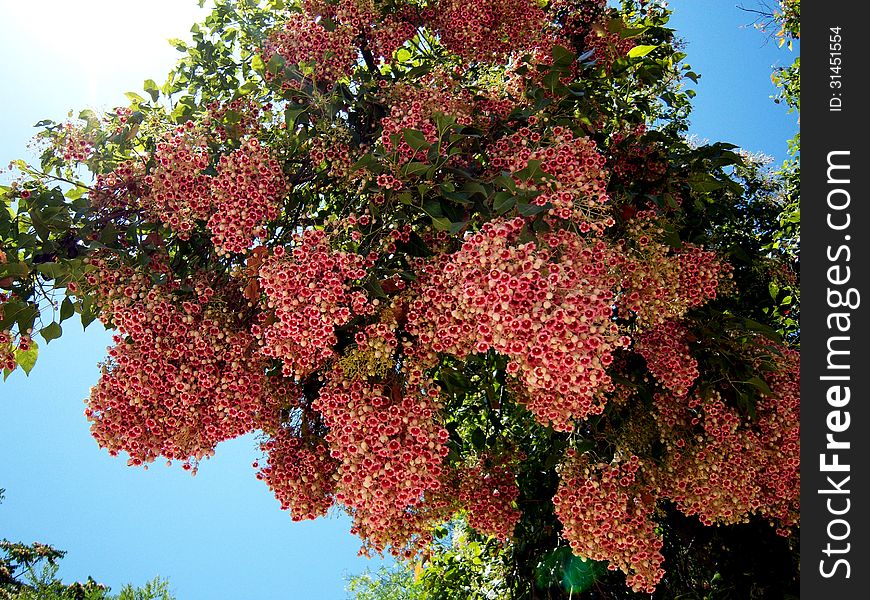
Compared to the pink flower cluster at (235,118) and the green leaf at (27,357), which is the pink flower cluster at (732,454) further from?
the green leaf at (27,357)

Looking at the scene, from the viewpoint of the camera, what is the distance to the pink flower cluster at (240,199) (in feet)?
10.6

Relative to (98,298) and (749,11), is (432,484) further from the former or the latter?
(749,11)

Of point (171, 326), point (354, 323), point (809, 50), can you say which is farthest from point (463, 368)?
point (809, 50)

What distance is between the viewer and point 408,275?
3.23 metres

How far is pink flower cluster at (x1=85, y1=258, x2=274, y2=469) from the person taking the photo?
3.25 meters

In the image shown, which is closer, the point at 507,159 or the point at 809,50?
the point at 507,159

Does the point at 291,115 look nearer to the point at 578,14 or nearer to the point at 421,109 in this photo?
the point at 421,109

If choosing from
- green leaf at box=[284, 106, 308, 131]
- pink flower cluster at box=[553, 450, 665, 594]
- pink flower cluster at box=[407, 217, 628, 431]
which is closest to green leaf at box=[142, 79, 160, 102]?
green leaf at box=[284, 106, 308, 131]

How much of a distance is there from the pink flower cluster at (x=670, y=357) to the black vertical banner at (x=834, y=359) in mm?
685

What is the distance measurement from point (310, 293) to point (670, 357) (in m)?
2.37

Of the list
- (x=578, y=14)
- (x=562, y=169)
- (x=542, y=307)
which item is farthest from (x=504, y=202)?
(x=578, y=14)

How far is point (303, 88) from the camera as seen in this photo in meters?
3.69

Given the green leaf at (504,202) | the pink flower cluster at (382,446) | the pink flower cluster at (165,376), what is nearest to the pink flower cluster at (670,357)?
the pink flower cluster at (382,446)

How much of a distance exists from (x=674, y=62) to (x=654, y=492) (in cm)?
314
